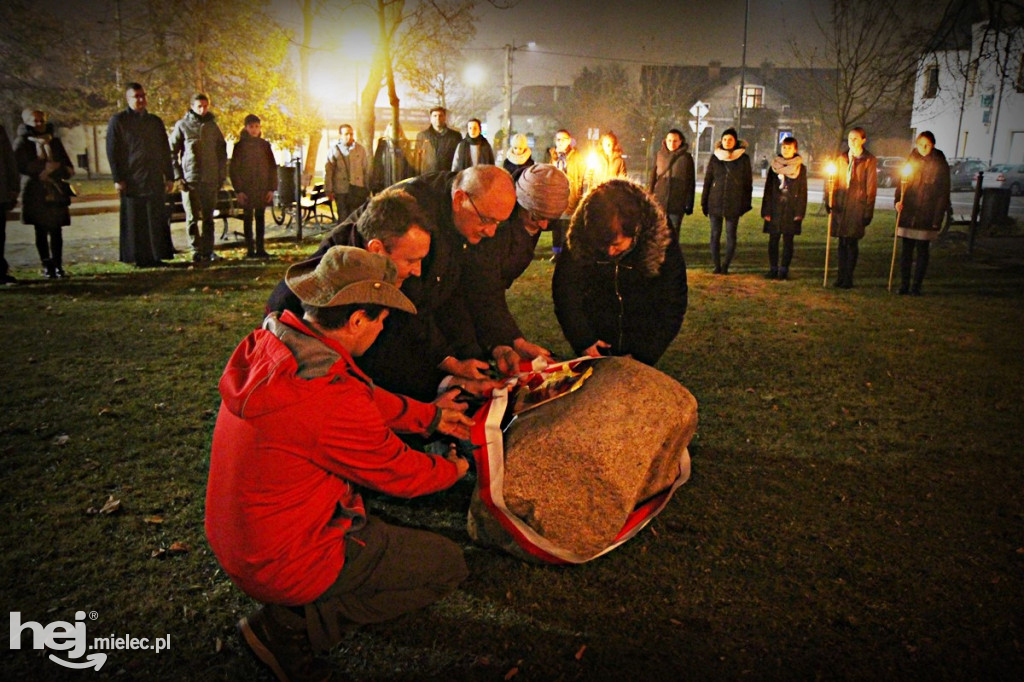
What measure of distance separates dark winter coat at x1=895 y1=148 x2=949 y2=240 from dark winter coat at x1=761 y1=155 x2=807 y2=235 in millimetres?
1462

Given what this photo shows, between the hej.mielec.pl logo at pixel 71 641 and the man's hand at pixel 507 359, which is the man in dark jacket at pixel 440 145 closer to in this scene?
the man's hand at pixel 507 359

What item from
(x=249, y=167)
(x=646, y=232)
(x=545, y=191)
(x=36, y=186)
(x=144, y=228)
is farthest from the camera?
(x=249, y=167)

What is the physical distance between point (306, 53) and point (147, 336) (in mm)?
21526

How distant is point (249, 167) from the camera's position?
13.0 metres

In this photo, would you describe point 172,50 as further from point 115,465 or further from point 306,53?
point 115,465

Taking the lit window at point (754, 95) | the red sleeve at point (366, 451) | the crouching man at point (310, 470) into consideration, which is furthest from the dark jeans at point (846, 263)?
the lit window at point (754, 95)

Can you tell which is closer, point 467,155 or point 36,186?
point 36,186

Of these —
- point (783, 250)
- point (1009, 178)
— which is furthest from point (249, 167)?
point (1009, 178)

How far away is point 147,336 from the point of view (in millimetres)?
8000

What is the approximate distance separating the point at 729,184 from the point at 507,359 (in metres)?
A: 8.59

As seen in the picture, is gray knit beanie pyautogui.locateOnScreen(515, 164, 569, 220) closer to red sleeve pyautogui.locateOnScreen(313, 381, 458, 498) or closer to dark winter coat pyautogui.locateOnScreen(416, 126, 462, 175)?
red sleeve pyautogui.locateOnScreen(313, 381, 458, 498)

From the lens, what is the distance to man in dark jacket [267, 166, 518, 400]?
14.7ft

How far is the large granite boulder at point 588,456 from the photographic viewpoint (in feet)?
11.9

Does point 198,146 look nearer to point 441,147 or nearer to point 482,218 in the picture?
point 441,147
